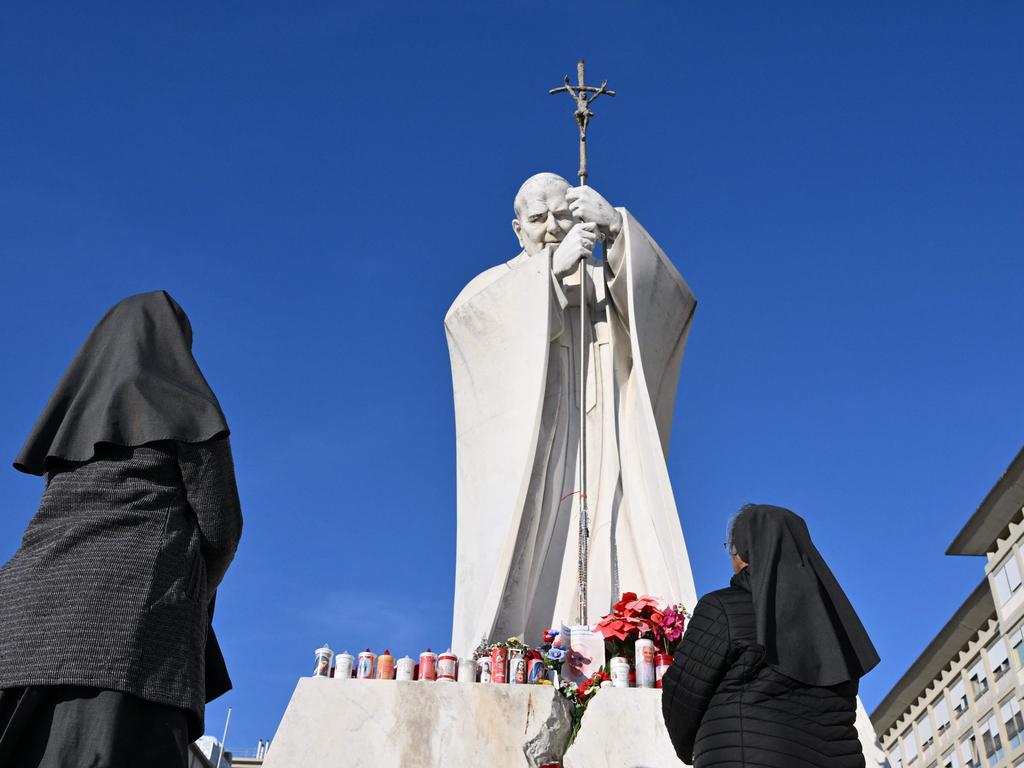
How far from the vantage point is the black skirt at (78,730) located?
2.63m

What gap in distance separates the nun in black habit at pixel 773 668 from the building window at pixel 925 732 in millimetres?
37400

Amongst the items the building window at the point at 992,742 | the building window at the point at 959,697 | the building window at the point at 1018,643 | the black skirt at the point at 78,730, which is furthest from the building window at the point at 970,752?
the black skirt at the point at 78,730

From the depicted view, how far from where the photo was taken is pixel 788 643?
3.47 m

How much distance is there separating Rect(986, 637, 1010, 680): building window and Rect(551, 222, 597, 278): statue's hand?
88.2ft

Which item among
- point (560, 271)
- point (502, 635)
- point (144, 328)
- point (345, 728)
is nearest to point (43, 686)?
point (144, 328)

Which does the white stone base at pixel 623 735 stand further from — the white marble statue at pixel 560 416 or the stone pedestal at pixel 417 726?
the white marble statue at pixel 560 416

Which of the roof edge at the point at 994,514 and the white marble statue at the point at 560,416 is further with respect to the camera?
the roof edge at the point at 994,514

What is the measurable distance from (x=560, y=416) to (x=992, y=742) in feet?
88.6

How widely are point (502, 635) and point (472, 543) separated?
1.36 metres

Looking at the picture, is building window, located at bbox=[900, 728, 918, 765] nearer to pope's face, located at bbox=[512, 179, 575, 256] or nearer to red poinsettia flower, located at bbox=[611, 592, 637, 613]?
pope's face, located at bbox=[512, 179, 575, 256]

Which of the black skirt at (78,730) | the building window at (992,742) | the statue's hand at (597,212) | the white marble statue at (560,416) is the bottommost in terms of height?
the black skirt at (78,730)

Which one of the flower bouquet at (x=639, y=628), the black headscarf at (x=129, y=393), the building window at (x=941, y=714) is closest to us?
the black headscarf at (x=129, y=393)

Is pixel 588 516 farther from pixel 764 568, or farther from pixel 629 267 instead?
pixel 764 568

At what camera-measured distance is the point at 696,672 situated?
355 centimetres
